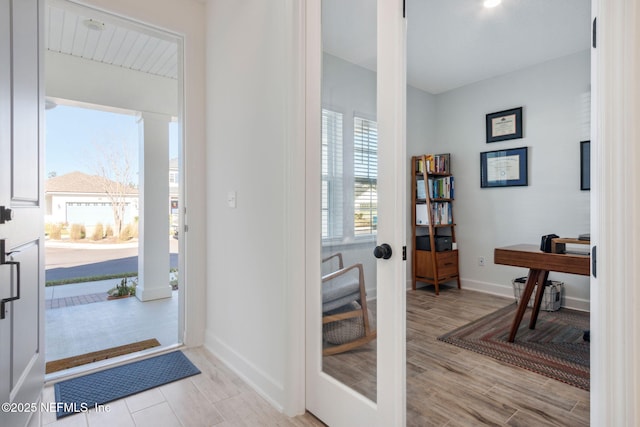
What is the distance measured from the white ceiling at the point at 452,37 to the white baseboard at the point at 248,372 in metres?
2.36

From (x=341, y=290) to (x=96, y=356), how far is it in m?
2.05

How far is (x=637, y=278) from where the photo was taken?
31.8 inches

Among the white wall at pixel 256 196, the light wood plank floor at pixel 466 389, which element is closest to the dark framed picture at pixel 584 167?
the light wood plank floor at pixel 466 389

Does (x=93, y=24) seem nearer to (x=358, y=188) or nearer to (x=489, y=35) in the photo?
(x=358, y=188)

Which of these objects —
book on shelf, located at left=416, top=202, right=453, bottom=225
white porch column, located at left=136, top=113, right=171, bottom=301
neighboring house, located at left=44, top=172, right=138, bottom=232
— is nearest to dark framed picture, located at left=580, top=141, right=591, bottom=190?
book on shelf, located at left=416, top=202, right=453, bottom=225

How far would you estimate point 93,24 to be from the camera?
2.90 m

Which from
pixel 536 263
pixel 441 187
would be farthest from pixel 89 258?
pixel 536 263

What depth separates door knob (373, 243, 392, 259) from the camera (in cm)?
135

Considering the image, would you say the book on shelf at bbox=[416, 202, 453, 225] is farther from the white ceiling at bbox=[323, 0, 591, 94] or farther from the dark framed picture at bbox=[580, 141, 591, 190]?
the white ceiling at bbox=[323, 0, 591, 94]

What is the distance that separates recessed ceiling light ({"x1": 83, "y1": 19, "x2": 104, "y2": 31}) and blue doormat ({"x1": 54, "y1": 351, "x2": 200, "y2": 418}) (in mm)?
2783

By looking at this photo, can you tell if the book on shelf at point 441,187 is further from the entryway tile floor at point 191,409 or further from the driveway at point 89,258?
the driveway at point 89,258

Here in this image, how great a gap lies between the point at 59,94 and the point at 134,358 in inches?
107

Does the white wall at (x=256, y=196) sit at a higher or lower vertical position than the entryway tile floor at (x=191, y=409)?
higher

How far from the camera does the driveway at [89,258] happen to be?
5637 mm
